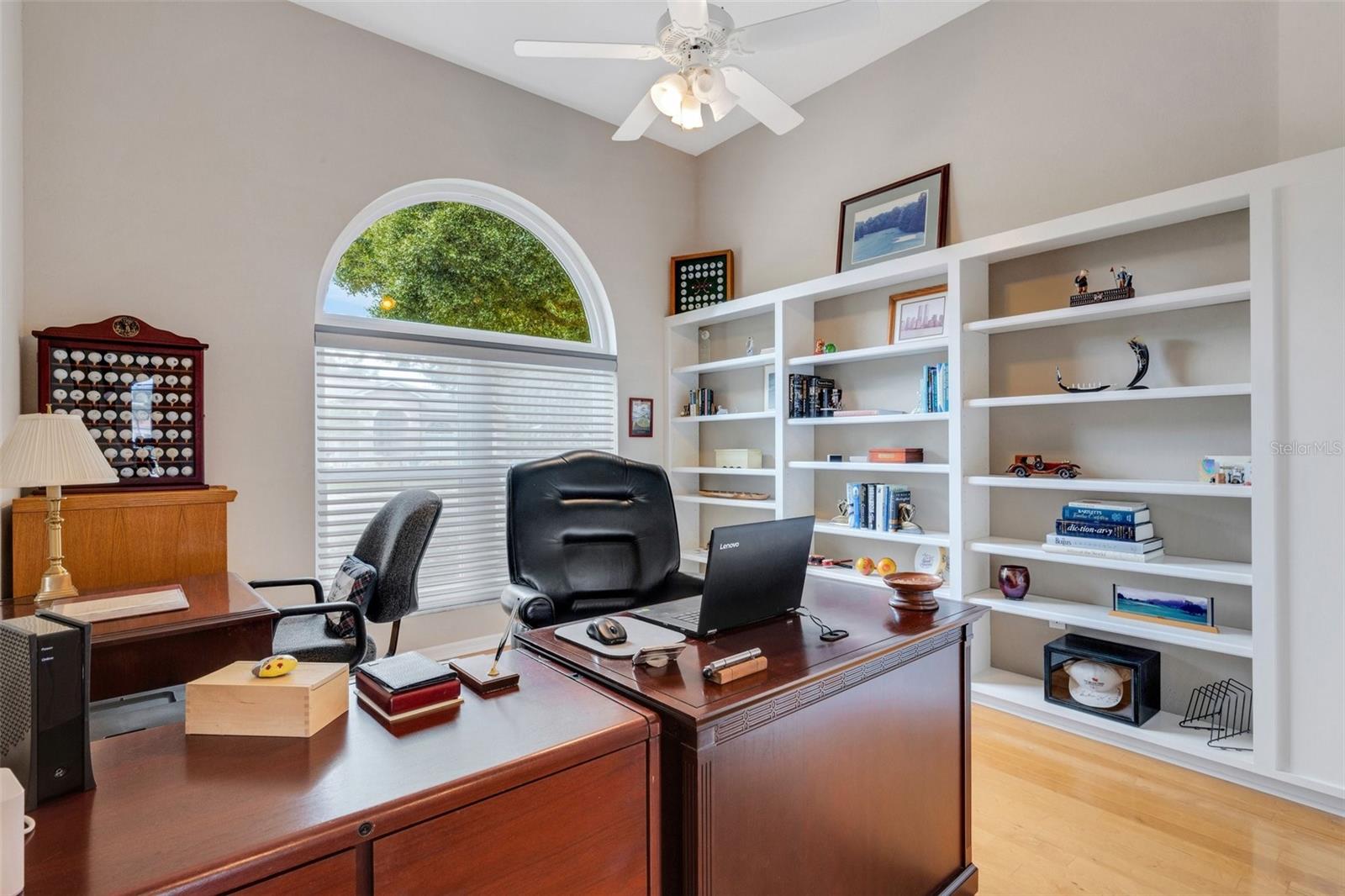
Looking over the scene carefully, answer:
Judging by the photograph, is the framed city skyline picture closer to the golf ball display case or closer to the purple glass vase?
the purple glass vase

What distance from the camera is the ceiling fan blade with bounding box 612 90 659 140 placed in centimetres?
256

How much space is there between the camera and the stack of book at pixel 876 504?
3.40 m

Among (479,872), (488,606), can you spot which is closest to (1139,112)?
(479,872)

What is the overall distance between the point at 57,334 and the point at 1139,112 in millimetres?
4317

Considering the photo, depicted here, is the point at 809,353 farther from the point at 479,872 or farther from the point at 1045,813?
the point at 479,872

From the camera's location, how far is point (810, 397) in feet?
12.4

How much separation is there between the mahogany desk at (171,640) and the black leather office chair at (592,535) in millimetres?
840

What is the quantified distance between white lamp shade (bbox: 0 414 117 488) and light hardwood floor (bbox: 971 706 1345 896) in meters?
2.81

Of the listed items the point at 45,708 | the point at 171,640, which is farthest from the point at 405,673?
the point at 171,640

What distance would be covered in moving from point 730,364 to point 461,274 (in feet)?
5.68

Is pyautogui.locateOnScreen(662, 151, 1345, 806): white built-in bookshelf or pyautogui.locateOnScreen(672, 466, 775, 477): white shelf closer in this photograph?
pyautogui.locateOnScreen(662, 151, 1345, 806): white built-in bookshelf

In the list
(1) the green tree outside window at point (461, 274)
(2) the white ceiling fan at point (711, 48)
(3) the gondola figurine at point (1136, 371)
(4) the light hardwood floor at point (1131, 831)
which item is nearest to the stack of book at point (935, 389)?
(3) the gondola figurine at point (1136, 371)

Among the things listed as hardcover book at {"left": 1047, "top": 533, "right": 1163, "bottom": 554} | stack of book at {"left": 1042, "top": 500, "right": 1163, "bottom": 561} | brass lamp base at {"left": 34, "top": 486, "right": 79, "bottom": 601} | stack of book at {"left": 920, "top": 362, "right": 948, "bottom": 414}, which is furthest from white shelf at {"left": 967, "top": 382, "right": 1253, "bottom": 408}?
brass lamp base at {"left": 34, "top": 486, "right": 79, "bottom": 601}

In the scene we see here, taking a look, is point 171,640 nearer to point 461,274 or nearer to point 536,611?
point 536,611
